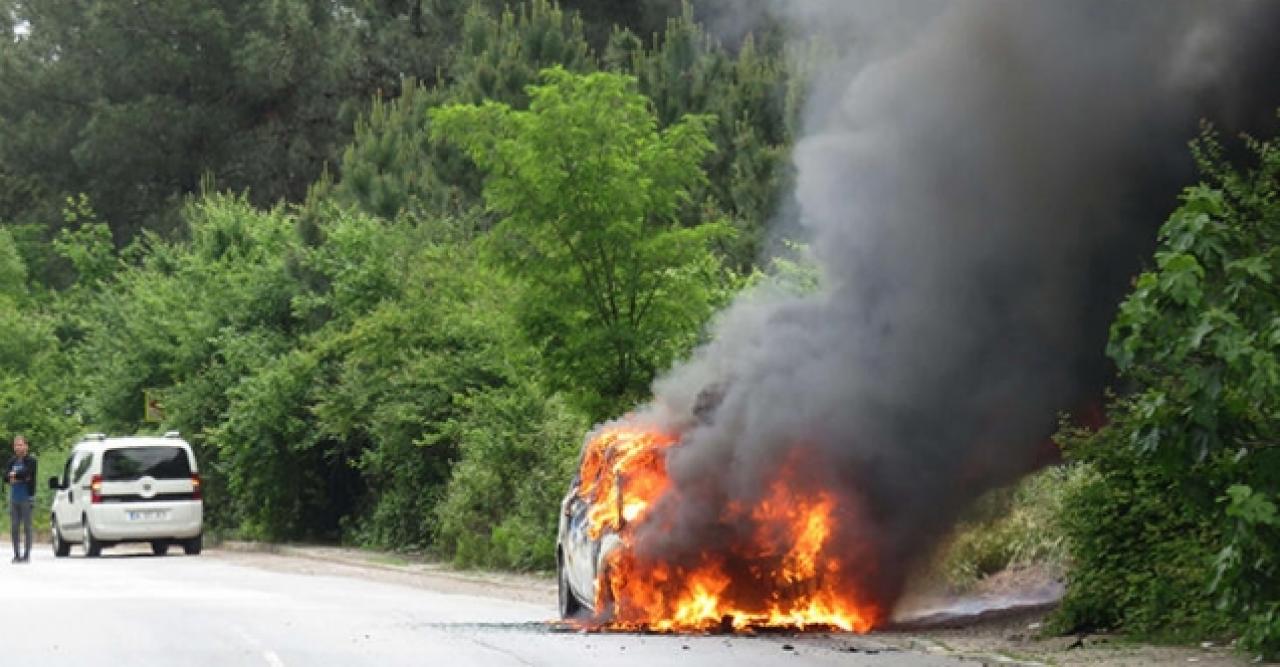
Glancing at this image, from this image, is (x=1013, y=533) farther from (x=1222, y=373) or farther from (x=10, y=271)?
(x=10, y=271)

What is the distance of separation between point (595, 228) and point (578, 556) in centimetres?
747

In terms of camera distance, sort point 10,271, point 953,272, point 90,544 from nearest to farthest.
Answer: point 953,272 → point 90,544 → point 10,271

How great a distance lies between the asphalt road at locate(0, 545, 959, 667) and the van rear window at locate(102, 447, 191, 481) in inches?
320

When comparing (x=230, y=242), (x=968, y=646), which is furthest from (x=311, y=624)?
(x=230, y=242)

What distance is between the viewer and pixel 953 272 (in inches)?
709

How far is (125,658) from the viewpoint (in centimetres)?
1586

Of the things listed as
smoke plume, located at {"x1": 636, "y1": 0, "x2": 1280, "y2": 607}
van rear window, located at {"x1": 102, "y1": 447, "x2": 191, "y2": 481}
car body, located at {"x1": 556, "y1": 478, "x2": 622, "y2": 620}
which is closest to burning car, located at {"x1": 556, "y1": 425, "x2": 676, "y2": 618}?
car body, located at {"x1": 556, "y1": 478, "x2": 622, "y2": 620}

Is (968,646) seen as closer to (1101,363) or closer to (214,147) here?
(1101,363)

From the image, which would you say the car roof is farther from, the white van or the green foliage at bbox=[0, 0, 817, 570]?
the green foliage at bbox=[0, 0, 817, 570]

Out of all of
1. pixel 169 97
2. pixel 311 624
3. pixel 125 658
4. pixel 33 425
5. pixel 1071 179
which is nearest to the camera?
pixel 125 658

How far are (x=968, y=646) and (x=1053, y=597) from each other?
3654mm

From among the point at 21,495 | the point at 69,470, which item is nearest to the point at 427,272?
the point at 21,495

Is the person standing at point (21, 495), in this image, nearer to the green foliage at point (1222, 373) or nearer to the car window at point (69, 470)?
the car window at point (69, 470)

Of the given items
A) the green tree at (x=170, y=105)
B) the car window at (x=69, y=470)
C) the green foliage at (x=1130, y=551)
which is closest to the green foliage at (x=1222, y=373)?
the green foliage at (x=1130, y=551)
